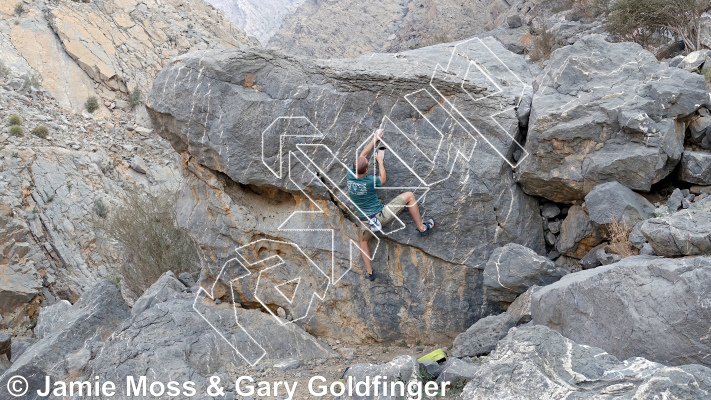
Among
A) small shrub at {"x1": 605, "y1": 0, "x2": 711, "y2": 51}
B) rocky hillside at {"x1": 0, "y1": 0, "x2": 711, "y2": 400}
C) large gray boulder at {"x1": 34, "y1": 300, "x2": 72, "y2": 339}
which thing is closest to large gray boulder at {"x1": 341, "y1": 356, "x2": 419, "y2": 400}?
rocky hillside at {"x1": 0, "y1": 0, "x2": 711, "y2": 400}

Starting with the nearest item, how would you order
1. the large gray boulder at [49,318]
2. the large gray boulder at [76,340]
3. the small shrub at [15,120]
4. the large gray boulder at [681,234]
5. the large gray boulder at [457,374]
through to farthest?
the large gray boulder at [681,234] < the large gray boulder at [457,374] < the large gray boulder at [76,340] < the large gray boulder at [49,318] < the small shrub at [15,120]

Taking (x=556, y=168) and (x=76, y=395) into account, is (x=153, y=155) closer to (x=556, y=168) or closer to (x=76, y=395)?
(x=76, y=395)

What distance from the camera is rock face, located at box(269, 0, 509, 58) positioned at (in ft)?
83.5

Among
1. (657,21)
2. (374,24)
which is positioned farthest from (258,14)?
(657,21)

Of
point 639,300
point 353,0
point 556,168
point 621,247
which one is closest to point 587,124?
point 556,168

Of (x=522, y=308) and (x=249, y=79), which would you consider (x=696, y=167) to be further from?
(x=249, y=79)

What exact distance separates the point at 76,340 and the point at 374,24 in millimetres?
28352

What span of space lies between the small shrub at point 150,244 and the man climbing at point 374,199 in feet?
19.1

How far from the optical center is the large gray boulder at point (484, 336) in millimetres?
5176

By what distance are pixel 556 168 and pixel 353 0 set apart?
31.3 m

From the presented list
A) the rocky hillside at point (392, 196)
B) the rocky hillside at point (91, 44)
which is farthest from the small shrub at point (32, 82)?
the rocky hillside at point (392, 196)

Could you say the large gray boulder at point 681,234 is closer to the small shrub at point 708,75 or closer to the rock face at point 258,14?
the small shrub at point 708,75

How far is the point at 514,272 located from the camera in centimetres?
561

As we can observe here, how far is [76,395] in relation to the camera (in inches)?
235
